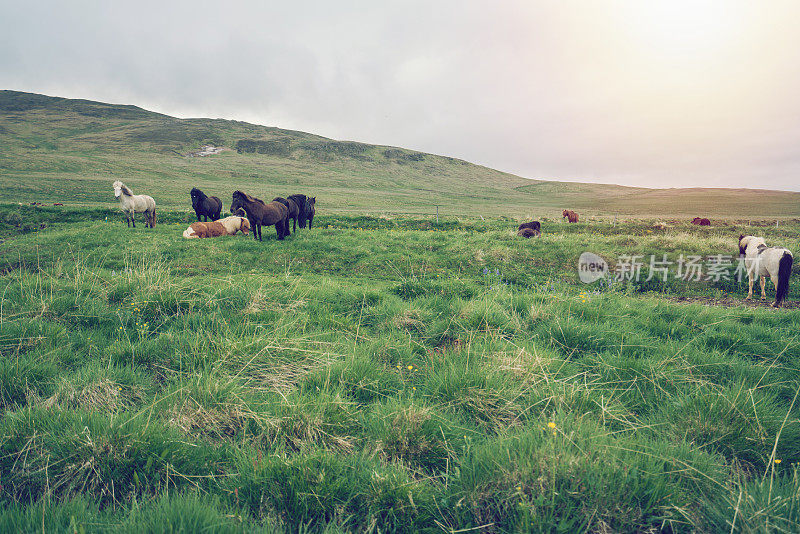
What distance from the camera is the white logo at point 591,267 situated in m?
12.0

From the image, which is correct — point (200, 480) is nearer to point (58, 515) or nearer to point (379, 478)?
point (58, 515)

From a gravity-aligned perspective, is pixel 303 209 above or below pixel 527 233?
above

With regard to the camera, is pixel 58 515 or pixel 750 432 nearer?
pixel 58 515

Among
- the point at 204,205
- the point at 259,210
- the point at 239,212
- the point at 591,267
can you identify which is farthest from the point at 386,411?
the point at 204,205

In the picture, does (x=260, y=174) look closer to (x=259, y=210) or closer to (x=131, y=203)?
(x=131, y=203)

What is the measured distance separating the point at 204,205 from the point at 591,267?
19560 millimetres

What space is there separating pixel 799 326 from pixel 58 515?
943 cm

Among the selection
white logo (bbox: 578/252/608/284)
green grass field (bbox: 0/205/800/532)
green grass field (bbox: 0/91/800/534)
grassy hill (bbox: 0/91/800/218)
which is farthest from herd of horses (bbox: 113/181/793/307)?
grassy hill (bbox: 0/91/800/218)

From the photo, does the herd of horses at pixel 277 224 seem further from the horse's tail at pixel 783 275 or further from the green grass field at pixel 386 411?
the green grass field at pixel 386 411

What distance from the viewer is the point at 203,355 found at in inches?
147

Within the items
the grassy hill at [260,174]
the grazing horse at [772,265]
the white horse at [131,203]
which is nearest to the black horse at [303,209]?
the white horse at [131,203]

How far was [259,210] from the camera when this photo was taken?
1478 cm

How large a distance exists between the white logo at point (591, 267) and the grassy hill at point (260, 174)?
87.5ft

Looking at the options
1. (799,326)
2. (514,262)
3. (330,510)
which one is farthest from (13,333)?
(514,262)
